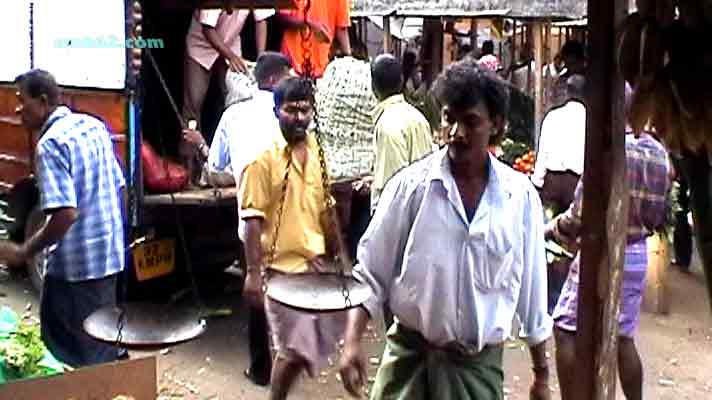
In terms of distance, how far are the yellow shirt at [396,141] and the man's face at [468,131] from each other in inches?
118

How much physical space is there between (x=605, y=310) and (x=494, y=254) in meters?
1.16

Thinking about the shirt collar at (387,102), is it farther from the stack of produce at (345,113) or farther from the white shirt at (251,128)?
the white shirt at (251,128)

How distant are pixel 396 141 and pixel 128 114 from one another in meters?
1.66

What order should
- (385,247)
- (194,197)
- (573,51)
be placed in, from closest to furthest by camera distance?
(385,247) → (194,197) → (573,51)

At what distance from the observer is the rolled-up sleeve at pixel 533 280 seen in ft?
A: 12.7

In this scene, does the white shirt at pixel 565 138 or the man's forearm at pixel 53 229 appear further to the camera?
the white shirt at pixel 565 138

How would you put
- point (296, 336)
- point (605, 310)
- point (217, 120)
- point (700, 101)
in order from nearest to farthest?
point (700, 101) < point (605, 310) < point (296, 336) < point (217, 120)

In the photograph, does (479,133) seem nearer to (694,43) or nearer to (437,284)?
(437,284)

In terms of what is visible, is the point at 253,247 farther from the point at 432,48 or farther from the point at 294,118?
the point at 432,48

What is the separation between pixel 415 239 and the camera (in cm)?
373

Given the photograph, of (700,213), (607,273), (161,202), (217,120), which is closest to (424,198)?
(607,273)

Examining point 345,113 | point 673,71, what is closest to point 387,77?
point 345,113

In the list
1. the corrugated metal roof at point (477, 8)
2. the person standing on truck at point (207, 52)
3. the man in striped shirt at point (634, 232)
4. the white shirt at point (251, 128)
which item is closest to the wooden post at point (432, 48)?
the corrugated metal roof at point (477, 8)

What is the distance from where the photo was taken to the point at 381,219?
3822 millimetres
